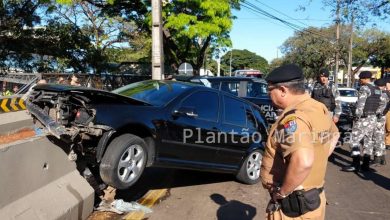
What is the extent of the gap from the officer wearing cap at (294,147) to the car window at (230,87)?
34.1 feet

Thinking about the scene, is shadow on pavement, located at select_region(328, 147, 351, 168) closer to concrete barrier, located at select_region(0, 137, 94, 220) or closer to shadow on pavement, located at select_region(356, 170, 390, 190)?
shadow on pavement, located at select_region(356, 170, 390, 190)

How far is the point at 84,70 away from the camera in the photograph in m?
22.5

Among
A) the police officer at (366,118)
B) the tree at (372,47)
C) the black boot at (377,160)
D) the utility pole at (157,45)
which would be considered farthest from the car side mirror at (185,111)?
the tree at (372,47)

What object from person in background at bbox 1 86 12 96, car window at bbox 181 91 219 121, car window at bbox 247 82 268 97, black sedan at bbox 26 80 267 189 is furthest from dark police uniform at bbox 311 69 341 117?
person in background at bbox 1 86 12 96

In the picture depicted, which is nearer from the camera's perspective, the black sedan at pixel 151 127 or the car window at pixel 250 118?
the black sedan at pixel 151 127

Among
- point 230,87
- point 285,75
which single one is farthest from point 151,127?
point 230,87

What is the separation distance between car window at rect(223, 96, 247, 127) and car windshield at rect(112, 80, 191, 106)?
83cm

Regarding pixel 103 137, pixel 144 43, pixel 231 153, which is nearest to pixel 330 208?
pixel 231 153

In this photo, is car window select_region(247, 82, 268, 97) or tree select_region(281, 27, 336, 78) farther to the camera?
tree select_region(281, 27, 336, 78)

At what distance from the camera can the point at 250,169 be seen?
291 inches

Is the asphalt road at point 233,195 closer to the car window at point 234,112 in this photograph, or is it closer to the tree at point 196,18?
the car window at point 234,112

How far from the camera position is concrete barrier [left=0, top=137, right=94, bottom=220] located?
12.3 ft

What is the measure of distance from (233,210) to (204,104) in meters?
1.54

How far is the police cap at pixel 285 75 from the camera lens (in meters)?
2.83
